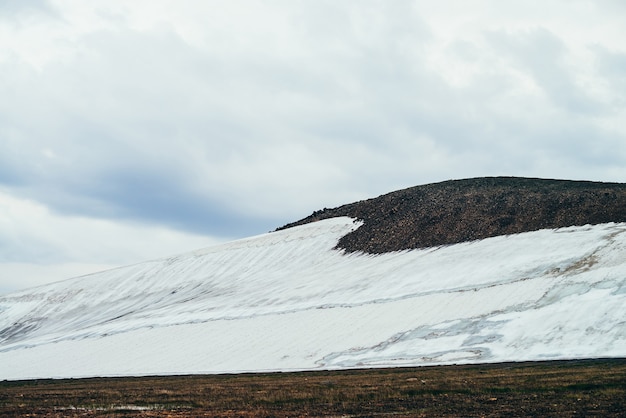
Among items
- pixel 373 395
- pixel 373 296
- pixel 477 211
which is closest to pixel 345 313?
pixel 373 296

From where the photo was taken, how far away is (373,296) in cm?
4925

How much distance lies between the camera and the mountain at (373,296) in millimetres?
37500

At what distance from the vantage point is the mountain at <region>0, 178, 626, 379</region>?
37500mm

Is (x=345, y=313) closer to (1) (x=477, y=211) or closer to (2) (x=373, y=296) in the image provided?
(2) (x=373, y=296)

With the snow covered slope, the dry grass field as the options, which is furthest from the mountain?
the dry grass field

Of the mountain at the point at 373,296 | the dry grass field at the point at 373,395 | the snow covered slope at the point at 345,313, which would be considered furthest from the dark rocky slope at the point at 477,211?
the dry grass field at the point at 373,395

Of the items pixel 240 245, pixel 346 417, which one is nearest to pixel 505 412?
pixel 346 417

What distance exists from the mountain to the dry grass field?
4991mm

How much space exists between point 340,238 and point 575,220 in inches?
919

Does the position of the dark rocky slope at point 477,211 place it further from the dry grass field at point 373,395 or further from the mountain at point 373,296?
the dry grass field at point 373,395

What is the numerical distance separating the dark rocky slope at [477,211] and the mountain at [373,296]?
8.0 inches

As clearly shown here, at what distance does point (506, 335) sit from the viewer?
119 feet

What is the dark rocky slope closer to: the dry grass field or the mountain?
the mountain

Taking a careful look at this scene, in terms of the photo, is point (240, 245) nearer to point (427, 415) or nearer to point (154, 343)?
point (154, 343)
